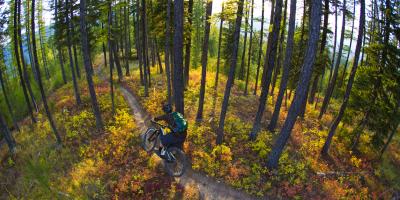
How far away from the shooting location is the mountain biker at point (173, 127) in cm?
1133

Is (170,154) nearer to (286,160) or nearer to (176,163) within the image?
(176,163)

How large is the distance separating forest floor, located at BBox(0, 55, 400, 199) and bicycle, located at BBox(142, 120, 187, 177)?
48cm

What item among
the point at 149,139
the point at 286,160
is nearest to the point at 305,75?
the point at 286,160

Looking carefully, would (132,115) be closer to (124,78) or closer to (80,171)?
(80,171)

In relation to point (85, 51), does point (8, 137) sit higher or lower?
lower

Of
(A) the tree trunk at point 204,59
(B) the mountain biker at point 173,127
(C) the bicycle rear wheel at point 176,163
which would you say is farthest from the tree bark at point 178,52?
(C) the bicycle rear wheel at point 176,163

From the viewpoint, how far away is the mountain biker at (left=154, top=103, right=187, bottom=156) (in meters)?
11.3

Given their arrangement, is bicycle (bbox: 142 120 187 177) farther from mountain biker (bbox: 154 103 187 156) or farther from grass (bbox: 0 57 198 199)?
grass (bbox: 0 57 198 199)

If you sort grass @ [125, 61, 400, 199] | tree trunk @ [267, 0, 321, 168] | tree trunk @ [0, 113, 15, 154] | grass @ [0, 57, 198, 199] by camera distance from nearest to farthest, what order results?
1. tree trunk @ [267, 0, 321, 168]
2. grass @ [0, 57, 198, 199]
3. grass @ [125, 61, 400, 199]
4. tree trunk @ [0, 113, 15, 154]

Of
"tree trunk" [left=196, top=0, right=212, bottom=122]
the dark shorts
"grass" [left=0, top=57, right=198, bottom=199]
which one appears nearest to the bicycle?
the dark shorts

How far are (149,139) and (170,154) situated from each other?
171 cm

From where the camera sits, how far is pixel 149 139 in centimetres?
1320

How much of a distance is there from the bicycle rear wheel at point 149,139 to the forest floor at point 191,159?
77cm

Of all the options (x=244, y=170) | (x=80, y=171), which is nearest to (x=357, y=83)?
(x=244, y=170)
